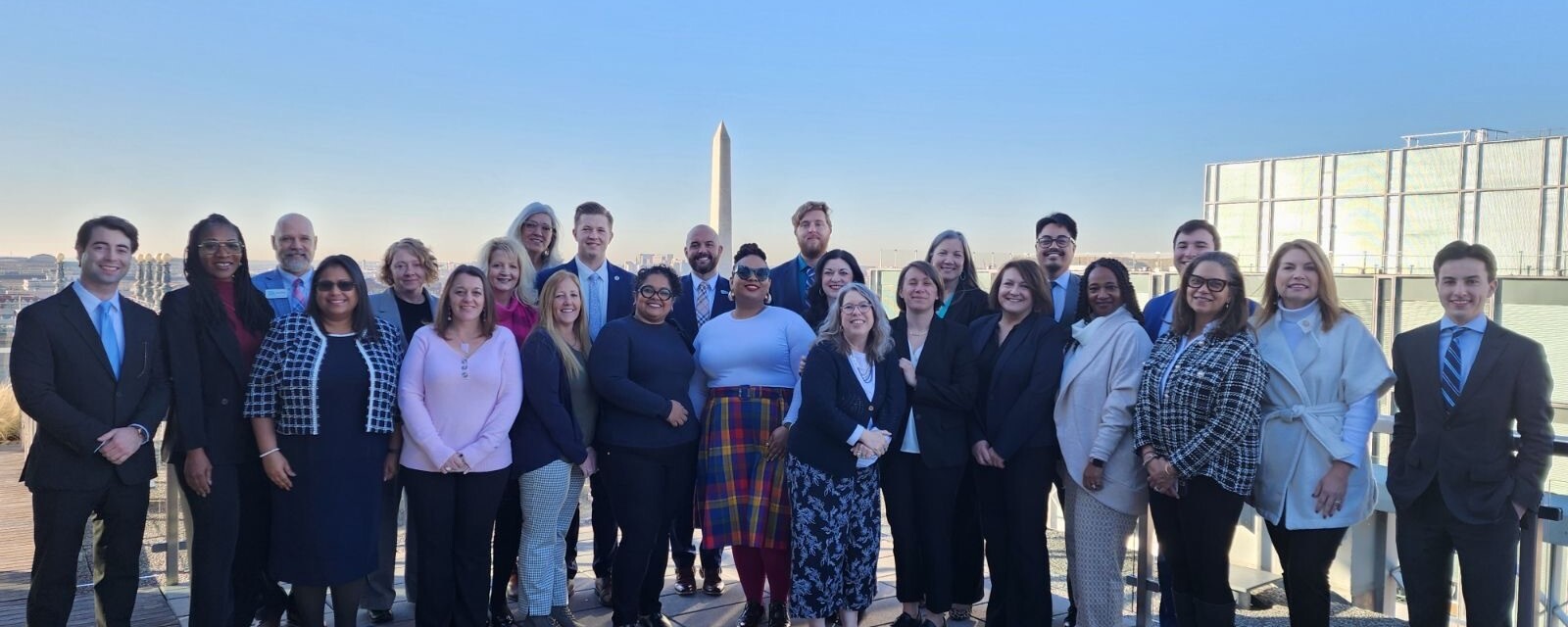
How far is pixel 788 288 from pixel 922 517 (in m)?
1.53

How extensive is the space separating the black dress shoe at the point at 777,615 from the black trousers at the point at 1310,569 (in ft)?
6.08

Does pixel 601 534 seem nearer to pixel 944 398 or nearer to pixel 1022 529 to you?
pixel 944 398

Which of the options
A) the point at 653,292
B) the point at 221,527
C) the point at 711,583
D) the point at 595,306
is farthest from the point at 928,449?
the point at 221,527

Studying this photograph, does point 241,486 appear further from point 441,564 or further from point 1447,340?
point 1447,340

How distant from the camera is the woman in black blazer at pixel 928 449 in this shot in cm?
376

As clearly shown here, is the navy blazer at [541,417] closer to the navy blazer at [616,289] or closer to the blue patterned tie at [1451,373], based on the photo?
the navy blazer at [616,289]

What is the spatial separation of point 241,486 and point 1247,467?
3.49m

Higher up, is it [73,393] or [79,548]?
[73,393]

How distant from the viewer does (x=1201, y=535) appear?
130 inches

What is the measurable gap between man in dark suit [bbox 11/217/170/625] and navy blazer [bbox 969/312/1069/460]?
296 cm

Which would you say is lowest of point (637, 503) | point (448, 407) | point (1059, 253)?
point (637, 503)

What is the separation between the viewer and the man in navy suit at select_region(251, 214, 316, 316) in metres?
3.93

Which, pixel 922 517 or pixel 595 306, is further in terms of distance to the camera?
pixel 595 306

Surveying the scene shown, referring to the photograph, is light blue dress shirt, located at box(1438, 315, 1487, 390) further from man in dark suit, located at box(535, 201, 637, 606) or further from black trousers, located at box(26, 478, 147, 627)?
black trousers, located at box(26, 478, 147, 627)
